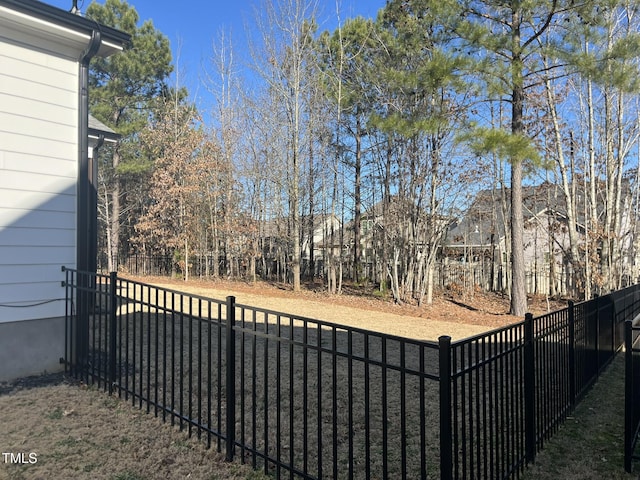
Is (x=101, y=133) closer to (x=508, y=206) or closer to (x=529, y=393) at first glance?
(x=529, y=393)

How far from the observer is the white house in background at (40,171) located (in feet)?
14.3

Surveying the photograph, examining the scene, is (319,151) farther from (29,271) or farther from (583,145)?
(29,271)

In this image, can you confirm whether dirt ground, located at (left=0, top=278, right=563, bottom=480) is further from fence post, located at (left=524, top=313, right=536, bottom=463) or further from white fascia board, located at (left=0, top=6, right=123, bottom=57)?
white fascia board, located at (left=0, top=6, right=123, bottom=57)

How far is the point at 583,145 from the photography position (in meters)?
14.1

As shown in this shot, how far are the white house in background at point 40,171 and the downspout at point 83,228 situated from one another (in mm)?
12

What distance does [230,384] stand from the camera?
9.82 feet

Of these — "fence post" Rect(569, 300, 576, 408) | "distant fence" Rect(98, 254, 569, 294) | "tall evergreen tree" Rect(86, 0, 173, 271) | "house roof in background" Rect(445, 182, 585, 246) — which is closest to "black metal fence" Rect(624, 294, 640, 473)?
"fence post" Rect(569, 300, 576, 408)

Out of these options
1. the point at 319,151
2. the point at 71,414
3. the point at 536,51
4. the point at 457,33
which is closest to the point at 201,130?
the point at 319,151

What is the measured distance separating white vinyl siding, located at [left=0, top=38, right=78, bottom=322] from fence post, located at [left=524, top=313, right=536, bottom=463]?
4708mm

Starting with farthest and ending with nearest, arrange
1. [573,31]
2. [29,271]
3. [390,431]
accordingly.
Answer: [573,31] → [29,271] → [390,431]

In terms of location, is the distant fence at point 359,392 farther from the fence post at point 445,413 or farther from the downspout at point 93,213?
the downspout at point 93,213

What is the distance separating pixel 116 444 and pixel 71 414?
81cm

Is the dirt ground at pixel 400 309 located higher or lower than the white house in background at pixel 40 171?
lower

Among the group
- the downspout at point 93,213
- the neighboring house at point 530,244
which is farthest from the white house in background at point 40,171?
the neighboring house at point 530,244
